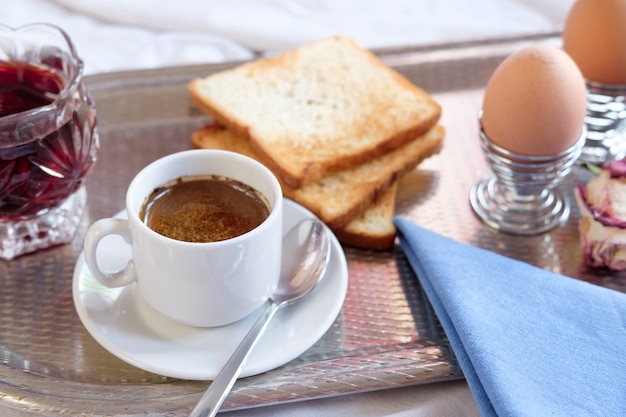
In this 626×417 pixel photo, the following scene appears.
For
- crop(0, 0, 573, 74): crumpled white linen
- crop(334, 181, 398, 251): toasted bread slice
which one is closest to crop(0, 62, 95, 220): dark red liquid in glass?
crop(334, 181, 398, 251): toasted bread slice

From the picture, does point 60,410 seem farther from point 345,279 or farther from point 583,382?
point 583,382

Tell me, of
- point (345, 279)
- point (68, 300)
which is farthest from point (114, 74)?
point (345, 279)

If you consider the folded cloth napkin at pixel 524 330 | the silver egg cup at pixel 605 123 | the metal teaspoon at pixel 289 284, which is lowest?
the metal teaspoon at pixel 289 284

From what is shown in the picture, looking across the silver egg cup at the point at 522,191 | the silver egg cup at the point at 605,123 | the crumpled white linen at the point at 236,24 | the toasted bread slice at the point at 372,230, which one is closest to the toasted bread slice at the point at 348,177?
the toasted bread slice at the point at 372,230

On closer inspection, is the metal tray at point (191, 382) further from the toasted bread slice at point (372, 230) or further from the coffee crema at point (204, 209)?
the coffee crema at point (204, 209)

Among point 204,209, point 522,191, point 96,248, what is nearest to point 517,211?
point 522,191

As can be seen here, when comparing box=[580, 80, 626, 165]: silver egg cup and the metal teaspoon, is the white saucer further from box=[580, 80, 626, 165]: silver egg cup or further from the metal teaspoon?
box=[580, 80, 626, 165]: silver egg cup

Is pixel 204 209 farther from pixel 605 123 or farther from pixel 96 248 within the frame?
pixel 605 123
